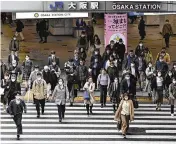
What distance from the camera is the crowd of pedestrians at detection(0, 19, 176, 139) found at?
1920 centimetres

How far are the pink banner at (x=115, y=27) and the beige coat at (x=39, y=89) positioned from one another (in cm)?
667

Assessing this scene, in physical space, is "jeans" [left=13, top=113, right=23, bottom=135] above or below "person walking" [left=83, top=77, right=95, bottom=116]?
below

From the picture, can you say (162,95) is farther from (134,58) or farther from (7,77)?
(7,77)

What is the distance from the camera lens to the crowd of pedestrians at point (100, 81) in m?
19.2

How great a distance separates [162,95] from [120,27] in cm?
579

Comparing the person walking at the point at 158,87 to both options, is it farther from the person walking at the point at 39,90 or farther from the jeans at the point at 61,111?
the person walking at the point at 39,90

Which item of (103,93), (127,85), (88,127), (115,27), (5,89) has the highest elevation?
(115,27)

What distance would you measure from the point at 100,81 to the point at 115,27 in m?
5.41

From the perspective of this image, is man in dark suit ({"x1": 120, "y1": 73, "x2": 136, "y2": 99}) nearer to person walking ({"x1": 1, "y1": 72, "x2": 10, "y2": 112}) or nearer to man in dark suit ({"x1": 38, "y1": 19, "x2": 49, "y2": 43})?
person walking ({"x1": 1, "y1": 72, "x2": 10, "y2": 112})

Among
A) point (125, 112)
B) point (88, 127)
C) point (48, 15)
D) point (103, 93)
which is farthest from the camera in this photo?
point (48, 15)

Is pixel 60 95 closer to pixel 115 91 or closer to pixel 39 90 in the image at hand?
pixel 39 90

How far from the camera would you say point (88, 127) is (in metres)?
19.4

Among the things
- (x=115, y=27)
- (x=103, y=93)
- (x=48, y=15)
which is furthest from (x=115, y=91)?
(x=48, y=15)

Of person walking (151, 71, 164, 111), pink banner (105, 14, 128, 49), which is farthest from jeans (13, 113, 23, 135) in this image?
pink banner (105, 14, 128, 49)
